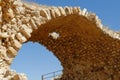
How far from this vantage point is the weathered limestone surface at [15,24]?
7.23 metres

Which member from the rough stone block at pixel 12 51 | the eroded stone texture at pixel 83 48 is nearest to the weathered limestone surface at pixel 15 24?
the rough stone block at pixel 12 51

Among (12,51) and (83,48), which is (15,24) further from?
(83,48)

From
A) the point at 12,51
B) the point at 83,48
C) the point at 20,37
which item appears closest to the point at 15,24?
the point at 20,37

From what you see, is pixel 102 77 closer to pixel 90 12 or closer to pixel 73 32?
pixel 73 32

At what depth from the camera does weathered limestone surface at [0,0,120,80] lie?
7.23 meters

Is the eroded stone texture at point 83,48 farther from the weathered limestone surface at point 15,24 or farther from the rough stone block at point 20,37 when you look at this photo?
the rough stone block at point 20,37

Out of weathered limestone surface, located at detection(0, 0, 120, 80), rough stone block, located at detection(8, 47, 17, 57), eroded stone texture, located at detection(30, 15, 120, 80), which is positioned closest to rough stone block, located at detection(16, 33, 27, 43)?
weathered limestone surface, located at detection(0, 0, 120, 80)

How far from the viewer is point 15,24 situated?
26.2 feet

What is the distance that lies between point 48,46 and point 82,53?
61.4 inches

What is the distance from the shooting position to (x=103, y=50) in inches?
501

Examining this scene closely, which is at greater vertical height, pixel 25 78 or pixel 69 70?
pixel 69 70

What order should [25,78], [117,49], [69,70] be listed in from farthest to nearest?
[69,70], [117,49], [25,78]

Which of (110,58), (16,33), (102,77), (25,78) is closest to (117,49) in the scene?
(110,58)

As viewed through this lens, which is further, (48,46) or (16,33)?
(48,46)
